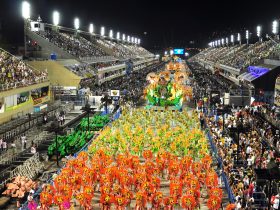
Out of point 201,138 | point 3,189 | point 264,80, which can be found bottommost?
point 3,189

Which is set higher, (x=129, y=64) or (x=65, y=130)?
(x=129, y=64)

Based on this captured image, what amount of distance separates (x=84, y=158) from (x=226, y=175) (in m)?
6.53

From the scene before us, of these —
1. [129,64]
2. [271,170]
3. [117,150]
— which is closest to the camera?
[271,170]

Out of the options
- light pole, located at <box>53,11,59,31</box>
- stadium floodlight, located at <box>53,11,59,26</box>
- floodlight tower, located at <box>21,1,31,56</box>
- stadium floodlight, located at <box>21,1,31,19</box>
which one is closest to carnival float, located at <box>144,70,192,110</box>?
floodlight tower, located at <box>21,1,31,56</box>

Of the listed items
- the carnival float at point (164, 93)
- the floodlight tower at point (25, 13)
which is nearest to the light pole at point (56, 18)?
the floodlight tower at point (25, 13)

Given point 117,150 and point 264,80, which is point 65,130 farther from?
point 264,80

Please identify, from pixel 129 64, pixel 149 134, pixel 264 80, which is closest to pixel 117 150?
pixel 149 134

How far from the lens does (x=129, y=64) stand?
113m

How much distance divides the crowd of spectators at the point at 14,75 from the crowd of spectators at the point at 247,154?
15566mm

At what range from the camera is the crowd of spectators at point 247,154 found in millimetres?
18234

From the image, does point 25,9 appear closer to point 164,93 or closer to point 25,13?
point 25,13

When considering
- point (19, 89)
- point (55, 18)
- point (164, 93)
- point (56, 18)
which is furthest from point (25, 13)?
point (19, 89)

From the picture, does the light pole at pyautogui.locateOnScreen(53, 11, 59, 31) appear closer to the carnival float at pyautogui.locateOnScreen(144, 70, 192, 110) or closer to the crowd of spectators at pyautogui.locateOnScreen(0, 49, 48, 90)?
the crowd of spectators at pyautogui.locateOnScreen(0, 49, 48, 90)

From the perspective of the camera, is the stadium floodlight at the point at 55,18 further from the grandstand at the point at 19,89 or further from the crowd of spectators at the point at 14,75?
the crowd of spectators at the point at 14,75
